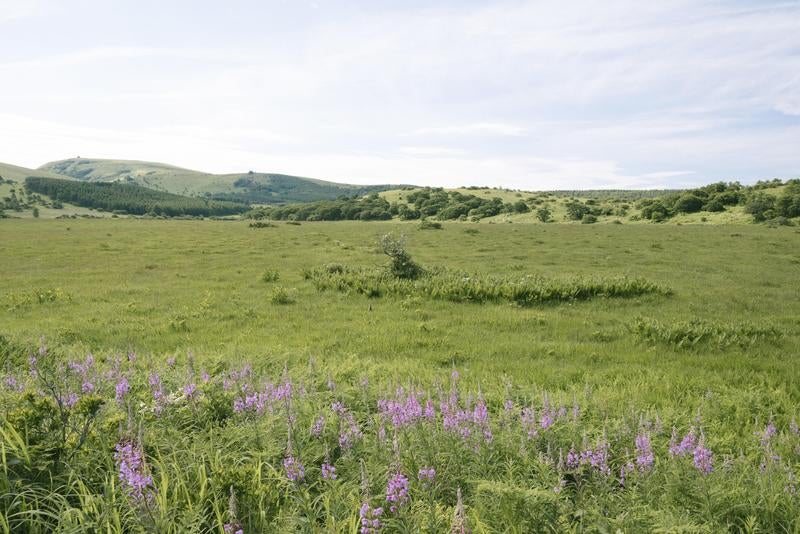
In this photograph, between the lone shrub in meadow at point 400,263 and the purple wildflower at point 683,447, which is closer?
the purple wildflower at point 683,447

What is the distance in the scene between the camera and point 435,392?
7.61 metres

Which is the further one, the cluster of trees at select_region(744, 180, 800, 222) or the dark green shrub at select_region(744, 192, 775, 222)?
the dark green shrub at select_region(744, 192, 775, 222)

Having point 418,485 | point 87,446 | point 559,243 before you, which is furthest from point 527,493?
point 559,243

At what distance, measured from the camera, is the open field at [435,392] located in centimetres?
412

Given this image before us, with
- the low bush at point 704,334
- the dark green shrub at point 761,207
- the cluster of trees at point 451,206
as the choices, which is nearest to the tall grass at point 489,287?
the low bush at point 704,334

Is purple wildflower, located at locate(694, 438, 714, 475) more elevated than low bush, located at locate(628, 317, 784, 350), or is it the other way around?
purple wildflower, located at locate(694, 438, 714, 475)

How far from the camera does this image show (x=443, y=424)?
5.55 meters

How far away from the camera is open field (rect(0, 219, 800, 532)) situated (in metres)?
4.12

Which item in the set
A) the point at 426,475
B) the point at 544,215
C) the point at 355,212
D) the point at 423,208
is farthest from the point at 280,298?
Answer: the point at 355,212

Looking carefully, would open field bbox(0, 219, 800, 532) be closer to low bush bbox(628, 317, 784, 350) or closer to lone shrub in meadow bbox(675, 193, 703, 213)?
low bush bbox(628, 317, 784, 350)

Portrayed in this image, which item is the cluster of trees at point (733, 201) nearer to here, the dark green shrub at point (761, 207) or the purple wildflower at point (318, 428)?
the dark green shrub at point (761, 207)

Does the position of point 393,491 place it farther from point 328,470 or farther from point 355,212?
point 355,212

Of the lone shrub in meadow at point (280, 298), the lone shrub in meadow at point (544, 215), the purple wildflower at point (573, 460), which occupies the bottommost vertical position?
the lone shrub in meadow at point (280, 298)

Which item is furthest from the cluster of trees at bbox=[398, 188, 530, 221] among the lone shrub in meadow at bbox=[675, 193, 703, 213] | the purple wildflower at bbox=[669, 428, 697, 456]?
the purple wildflower at bbox=[669, 428, 697, 456]
